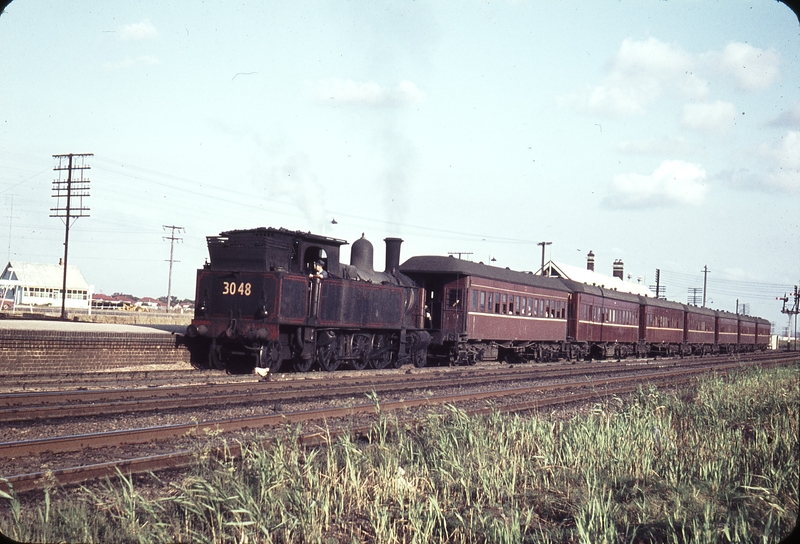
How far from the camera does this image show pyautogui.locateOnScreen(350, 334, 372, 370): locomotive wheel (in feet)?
63.5

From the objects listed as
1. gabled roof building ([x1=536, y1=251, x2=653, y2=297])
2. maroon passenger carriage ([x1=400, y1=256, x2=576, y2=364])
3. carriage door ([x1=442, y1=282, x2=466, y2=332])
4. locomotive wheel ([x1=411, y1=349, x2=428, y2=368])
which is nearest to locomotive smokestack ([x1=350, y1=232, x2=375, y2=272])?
locomotive wheel ([x1=411, y1=349, x2=428, y2=368])

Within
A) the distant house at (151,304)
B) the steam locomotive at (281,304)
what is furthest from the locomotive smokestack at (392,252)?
the distant house at (151,304)

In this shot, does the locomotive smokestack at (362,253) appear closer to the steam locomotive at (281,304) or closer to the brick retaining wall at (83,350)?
the steam locomotive at (281,304)

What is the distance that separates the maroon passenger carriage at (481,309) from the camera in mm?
23438

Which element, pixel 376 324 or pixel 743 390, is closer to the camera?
pixel 743 390

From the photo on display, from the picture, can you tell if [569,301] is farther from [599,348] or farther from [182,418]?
[182,418]

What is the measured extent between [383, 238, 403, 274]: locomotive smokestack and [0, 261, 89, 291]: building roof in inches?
2561

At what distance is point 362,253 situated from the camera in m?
20.2

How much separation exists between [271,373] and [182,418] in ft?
23.1

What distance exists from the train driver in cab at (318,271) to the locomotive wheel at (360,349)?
7.95ft

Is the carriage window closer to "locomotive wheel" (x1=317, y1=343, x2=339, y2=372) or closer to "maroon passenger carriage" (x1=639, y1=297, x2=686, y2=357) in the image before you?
"locomotive wheel" (x1=317, y1=343, x2=339, y2=372)

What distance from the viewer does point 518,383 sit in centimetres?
1773

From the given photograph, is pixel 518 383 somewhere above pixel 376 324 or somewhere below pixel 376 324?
below

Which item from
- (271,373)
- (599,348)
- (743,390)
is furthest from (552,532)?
(599,348)
